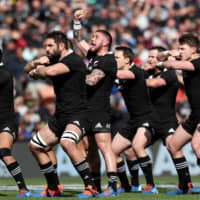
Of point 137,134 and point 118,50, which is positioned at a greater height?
point 118,50

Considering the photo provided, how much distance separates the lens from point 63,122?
7.95 m

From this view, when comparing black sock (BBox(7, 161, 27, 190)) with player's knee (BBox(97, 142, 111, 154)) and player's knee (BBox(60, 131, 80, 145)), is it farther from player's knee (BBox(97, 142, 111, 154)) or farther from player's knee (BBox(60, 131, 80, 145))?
player's knee (BBox(97, 142, 111, 154))

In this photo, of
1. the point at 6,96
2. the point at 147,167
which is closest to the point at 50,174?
the point at 6,96

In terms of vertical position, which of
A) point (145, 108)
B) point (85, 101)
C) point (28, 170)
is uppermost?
point (85, 101)

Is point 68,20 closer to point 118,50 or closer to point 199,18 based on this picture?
point 199,18

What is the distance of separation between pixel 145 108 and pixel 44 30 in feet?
28.2

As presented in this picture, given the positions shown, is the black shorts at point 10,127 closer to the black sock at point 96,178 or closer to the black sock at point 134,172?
the black sock at point 96,178

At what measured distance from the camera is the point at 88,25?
18719 millimetres

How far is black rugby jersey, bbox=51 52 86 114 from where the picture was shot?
7.84 meters

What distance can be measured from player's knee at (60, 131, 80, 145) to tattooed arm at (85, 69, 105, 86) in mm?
761

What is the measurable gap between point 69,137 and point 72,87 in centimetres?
75

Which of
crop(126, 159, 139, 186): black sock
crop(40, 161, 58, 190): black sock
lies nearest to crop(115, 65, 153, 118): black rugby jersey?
crop(126, 159, 139, 186): black sock

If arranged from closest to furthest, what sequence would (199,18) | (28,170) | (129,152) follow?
(129,152), (28,170), (199,18)

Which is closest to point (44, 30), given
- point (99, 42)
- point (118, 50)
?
point (118, 50)
